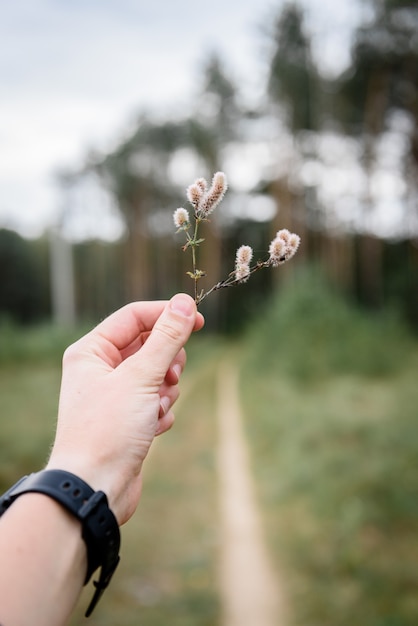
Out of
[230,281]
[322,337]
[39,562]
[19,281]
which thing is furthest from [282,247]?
[19,281]

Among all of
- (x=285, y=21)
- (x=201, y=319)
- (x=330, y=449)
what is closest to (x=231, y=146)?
(x=285, y=21)

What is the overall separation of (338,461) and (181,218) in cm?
590

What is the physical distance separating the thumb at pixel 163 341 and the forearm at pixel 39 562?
393mm

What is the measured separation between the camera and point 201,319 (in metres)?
1.54

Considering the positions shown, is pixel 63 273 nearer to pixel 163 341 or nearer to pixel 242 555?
pixel 242 555

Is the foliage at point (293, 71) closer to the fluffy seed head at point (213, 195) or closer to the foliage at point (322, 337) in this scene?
the foliage at point (322, 337)

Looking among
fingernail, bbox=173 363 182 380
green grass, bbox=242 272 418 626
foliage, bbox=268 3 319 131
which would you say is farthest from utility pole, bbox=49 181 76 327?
fingernail, bbox=173 363 182 380

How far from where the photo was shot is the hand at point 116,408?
1.33 m

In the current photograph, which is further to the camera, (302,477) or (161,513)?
(302,477)

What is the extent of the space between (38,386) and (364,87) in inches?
431

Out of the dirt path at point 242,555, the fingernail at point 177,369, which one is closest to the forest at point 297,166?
the dirt path at point 242,555

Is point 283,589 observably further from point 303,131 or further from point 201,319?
point 303,131

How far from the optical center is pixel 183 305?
146 centimetres

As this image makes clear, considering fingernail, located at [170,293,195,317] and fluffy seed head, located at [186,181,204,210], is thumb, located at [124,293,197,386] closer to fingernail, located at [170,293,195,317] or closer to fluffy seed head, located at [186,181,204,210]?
fingernail, located at [170,293,195,317]
